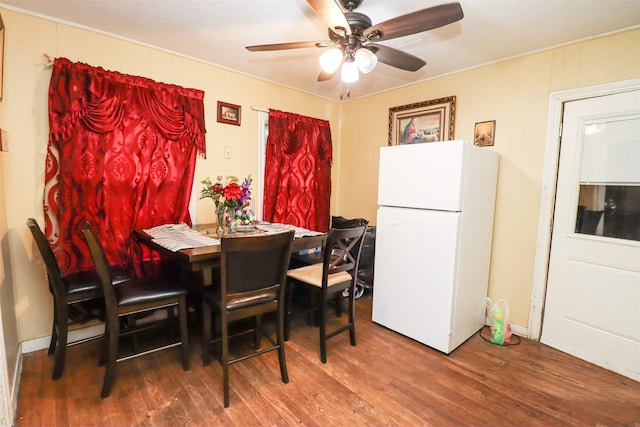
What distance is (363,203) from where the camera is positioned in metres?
3.79

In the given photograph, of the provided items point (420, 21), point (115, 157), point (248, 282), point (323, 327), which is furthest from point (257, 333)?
point (420, 21)

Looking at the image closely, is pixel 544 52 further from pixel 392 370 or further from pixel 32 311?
pixel 32 311

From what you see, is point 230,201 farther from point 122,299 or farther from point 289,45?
point 289,45

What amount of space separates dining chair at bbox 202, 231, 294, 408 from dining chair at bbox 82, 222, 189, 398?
22 cm

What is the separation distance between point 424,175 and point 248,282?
152cm

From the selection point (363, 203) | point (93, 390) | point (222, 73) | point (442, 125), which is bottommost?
point (93, 390)

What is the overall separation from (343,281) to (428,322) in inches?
29.6

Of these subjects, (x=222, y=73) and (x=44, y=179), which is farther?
(x=222, y=73)

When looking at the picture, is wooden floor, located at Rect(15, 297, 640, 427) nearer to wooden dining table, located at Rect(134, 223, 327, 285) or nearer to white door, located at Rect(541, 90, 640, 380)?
white door, located at Rect(541, 90, 640, 380)

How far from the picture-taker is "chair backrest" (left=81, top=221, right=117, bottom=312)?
61.1 inches

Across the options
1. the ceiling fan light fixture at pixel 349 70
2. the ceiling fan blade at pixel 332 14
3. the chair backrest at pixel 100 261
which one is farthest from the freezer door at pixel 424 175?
the chair backrest at pixel 100 261

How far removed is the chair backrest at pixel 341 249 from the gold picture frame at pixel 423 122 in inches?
59.9

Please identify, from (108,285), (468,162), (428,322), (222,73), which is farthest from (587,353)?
(222,73)

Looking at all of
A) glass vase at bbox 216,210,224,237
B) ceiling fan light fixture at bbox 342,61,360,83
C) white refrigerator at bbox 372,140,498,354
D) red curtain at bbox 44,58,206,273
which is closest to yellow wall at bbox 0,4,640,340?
red curtain at bbox 44,58,206,273
